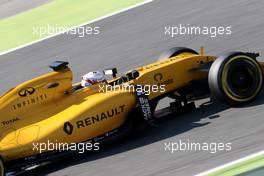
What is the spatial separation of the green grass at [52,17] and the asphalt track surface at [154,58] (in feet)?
2.04

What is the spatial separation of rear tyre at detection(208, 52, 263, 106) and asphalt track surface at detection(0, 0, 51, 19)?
30.2ft

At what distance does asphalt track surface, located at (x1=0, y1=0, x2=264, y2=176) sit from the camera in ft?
32.9

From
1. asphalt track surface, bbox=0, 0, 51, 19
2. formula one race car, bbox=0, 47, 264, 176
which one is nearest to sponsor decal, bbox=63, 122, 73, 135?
formula one race car, bbox=0, 47, 264, 176

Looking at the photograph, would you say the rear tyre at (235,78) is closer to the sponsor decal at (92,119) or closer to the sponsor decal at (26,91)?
the sponsor decal at (92,119)

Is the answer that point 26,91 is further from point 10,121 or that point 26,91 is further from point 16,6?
point 16,6

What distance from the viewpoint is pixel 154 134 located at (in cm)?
1116

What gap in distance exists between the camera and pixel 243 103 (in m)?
11.4

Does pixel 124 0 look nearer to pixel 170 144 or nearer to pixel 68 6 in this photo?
pixel 68 6

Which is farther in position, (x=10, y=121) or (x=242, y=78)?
(x=242, y=78)

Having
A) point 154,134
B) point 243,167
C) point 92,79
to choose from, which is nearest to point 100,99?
point 92,79

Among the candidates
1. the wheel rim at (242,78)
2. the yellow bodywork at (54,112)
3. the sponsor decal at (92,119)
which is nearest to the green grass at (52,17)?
the yellow bodywork at (54,112)

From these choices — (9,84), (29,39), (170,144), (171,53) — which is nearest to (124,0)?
(29,39)

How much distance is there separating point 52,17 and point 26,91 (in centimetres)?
778

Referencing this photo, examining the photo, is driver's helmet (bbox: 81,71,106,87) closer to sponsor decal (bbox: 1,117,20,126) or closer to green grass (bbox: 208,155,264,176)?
sponsor decal (bbox: 1,117,20,126)
